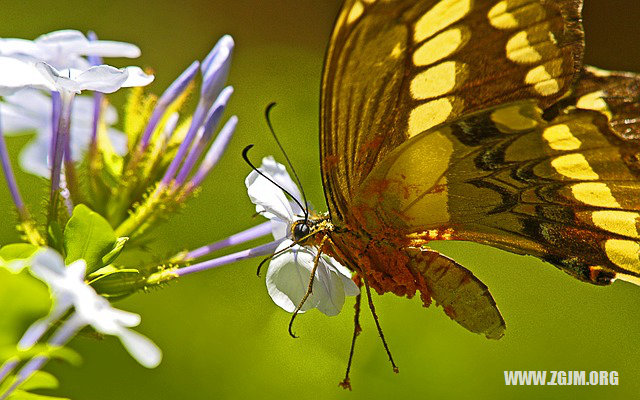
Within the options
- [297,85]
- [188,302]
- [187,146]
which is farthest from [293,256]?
[297,85]

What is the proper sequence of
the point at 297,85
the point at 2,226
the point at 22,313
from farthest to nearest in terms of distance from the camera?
1. the point at 297,85
2. the point at 2,226
3. the point at 22,313

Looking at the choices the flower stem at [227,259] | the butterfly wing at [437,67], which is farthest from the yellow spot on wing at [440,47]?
the flower stem at [227,259]

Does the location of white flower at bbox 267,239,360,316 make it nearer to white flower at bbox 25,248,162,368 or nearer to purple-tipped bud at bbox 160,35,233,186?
purple-tipped bud at bbox 160,35,233,186

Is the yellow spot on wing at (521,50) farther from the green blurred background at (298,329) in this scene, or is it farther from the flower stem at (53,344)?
the green blurred background at (298,329)

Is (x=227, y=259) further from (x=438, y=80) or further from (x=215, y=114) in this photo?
(x=438, y=80)

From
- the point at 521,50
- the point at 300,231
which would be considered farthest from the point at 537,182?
the point at 300,231

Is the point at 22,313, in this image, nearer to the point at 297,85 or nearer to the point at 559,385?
the point at 559,385
